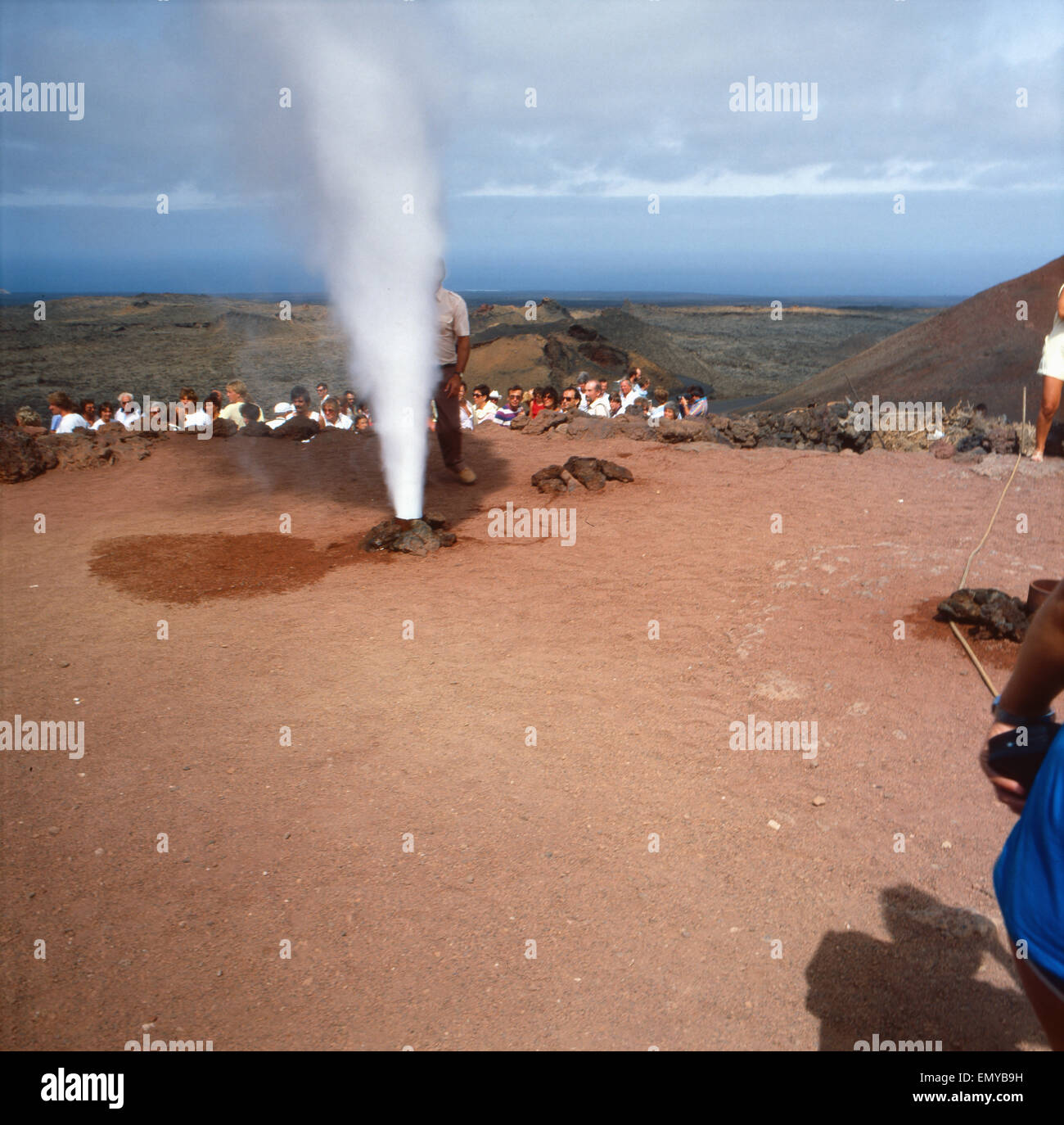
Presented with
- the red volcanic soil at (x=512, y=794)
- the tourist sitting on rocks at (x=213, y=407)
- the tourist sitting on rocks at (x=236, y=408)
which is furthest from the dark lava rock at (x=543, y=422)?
the tourist sitting on rocks at (x=213, y=407)

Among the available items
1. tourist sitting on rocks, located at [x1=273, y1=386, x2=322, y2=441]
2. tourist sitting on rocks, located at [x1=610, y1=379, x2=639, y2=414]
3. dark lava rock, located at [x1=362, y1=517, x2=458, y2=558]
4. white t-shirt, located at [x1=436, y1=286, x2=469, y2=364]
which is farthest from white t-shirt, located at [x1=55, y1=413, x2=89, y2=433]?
tourist sitting on rocks, located at [x1=610, y1=379, x2=639, y2=414]

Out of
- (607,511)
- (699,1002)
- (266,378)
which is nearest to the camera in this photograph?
(699,1002)

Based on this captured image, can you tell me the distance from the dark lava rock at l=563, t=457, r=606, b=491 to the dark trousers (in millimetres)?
1086

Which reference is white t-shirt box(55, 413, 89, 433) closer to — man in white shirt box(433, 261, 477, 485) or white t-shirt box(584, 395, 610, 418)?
man in white shirt box(433, 261, 477, 485)

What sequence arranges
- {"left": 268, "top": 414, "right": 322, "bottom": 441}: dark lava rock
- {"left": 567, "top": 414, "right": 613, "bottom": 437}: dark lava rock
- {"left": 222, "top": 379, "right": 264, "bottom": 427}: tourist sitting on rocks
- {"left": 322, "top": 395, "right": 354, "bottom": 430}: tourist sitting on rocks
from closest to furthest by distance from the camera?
1. {"left": 567, "top": 414, "right": 613, "bottom": 437}: dark lava rock
2. {"left": 268, "top": 414, "right": 322, "bottom": 441}: dark lava rock
3. {"left": 222, "top": 379, "right": 264, "bottom": 427}: tourist sitting on rocks
4. {"left": 322, "top": 395, "right": 354, "bottom": 430}: tourist sitting on rocks

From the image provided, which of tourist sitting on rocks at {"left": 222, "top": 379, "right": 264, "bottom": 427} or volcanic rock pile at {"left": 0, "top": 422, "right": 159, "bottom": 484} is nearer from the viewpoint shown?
volcanic rock pile at {"left": 0, "top": 422, "right": 159, "bottom": 484}

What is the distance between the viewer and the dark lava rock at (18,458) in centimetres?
871

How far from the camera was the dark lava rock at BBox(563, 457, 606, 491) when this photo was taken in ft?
25.5

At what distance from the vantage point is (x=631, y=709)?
4.21m

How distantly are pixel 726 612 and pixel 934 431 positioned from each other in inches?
272

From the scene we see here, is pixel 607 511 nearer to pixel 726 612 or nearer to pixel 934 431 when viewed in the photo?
pixel 726 612

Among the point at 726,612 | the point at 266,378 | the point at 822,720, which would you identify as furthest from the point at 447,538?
the point at 266,378

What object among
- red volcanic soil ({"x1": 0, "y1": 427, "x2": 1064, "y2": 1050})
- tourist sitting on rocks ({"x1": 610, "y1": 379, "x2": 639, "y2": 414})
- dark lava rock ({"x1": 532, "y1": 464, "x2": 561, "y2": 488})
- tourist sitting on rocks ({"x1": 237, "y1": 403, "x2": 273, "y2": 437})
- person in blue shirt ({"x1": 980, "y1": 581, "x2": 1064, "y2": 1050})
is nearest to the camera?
person in blue shirt ({"x1": 980, "y1": 581, "x2": 1064, "y2": 1050})

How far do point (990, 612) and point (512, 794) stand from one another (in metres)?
2.88
